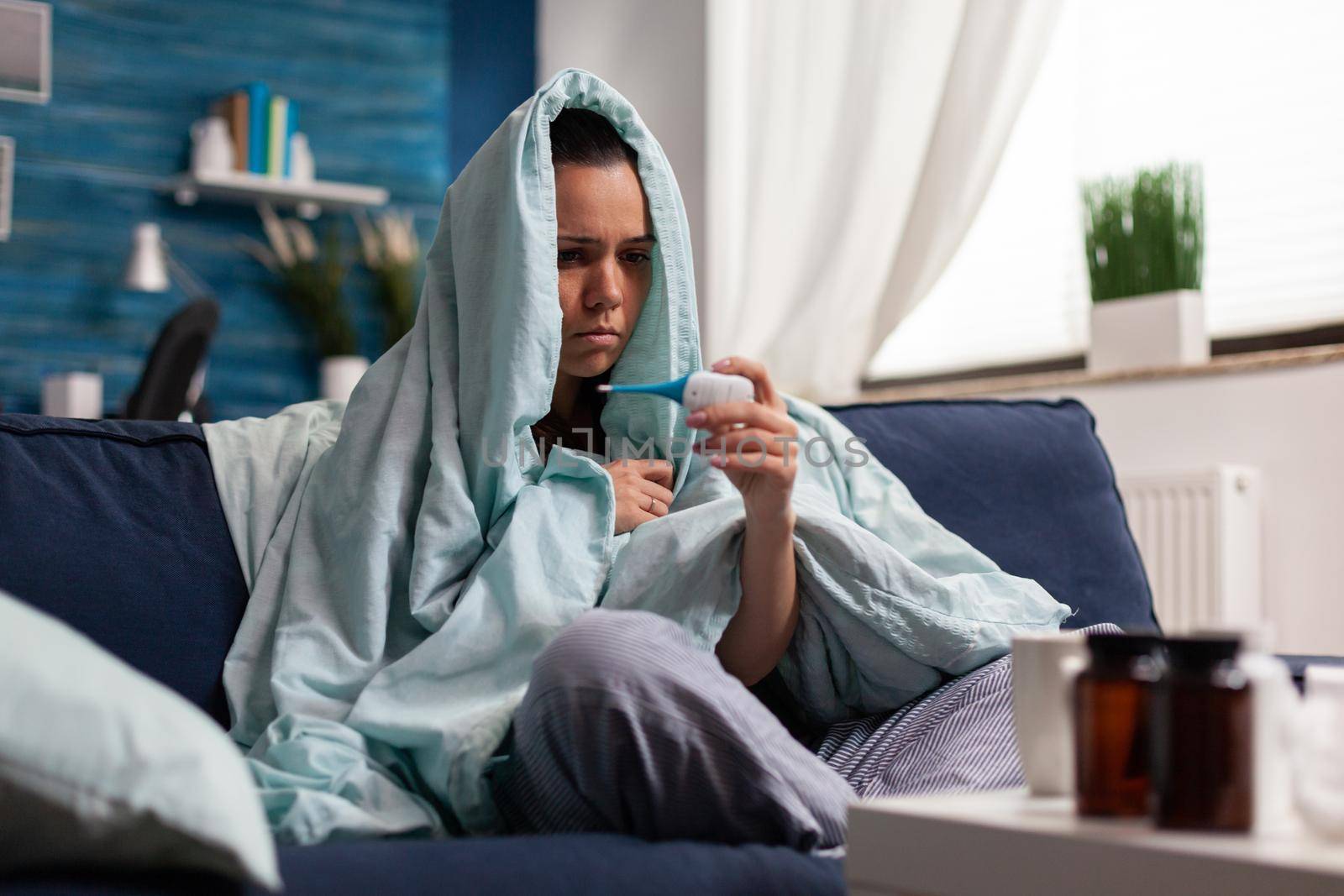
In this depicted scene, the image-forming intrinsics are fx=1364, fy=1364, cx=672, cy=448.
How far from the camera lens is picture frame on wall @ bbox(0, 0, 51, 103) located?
4.23 m

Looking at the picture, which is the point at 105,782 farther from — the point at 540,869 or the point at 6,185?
the point at 6,185

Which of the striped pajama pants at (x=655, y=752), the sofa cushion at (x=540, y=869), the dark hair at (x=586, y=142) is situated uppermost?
the dark hair at (x=586, y=142)

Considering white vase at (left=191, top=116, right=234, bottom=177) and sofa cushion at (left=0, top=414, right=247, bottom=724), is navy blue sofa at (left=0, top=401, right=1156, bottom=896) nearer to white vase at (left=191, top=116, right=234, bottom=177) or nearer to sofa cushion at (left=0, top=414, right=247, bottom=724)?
sofa cushion at (left=0, top=414, right=247, bottom=724)

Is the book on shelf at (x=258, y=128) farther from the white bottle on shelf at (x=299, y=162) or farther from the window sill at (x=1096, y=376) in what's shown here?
the window sill at (x=1096, y=376)

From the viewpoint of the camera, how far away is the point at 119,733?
78cm

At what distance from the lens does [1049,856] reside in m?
0.76

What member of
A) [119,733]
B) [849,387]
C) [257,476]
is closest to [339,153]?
[849,387]

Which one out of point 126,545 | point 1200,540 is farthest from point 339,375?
point 126,545

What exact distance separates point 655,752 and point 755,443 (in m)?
0.32

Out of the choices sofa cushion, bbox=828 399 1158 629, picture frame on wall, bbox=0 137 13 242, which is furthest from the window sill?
picture frame on wall, bbox=0 137 13 242

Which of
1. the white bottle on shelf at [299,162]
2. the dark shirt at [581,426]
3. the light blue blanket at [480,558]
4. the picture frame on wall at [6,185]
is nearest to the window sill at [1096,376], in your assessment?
the dark shirt at [581,426]

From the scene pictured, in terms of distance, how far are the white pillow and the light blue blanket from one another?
37 centimetres

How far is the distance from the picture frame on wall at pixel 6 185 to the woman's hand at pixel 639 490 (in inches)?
132

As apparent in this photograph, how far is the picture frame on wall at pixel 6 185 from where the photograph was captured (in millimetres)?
4238
